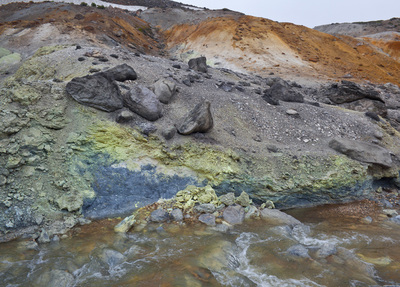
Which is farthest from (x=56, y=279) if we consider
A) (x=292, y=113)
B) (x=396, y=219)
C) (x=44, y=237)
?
(x=292, y=113)

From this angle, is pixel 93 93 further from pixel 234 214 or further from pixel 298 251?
pixel 298 251

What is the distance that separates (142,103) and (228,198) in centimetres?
354

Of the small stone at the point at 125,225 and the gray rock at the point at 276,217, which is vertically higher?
the gray rock at the point at 276,217

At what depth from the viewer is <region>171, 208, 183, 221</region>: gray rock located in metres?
6.56

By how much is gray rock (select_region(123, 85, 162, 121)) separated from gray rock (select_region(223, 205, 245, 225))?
331 centimetres

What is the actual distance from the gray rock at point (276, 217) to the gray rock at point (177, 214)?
2.01m

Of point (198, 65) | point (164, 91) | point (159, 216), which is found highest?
point (198, 65)

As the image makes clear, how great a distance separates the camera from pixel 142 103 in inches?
315

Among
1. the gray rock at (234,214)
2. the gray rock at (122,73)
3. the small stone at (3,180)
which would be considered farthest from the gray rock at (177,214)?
the gray rock at (122,73)

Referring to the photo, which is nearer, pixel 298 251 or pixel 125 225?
pixel 298 251

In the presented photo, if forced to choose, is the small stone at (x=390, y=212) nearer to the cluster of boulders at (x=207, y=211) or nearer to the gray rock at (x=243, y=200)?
the cluster of boulders at (x=207, y=211)

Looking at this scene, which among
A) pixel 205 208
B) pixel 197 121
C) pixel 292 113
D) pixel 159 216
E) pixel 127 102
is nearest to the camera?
pixel 159 216

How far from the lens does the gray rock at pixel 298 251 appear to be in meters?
5.35

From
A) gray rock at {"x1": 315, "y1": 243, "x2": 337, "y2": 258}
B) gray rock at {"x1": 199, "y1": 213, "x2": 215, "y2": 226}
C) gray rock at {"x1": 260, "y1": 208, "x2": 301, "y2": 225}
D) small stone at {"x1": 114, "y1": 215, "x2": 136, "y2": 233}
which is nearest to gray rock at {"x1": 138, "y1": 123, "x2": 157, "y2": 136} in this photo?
small stone at {"x1": 114, "y1": 215, "x2": 136, "y2": 233}
